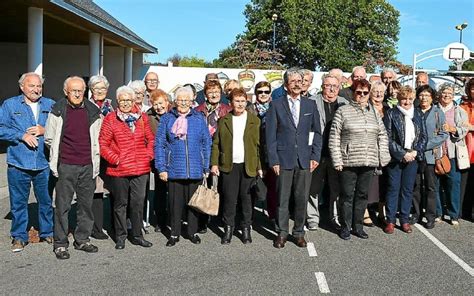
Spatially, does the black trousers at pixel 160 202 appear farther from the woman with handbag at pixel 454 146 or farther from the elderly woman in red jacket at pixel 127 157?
the woman with handbag at pixel 454 146

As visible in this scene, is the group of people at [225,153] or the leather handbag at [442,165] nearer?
the group of people at [225,153]

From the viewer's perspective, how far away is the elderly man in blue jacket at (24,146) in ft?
18.9

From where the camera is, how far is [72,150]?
225 inches

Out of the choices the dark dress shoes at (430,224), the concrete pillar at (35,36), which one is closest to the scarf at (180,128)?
the dark dress shoes at (430,224)

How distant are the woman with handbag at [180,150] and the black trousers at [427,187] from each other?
9.60 feet

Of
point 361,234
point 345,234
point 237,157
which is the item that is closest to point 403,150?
point 361,234

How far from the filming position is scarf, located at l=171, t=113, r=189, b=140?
20.2 feet

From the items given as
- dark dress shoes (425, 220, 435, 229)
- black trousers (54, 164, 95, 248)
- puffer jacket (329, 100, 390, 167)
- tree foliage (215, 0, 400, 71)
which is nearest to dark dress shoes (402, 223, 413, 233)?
dark dress shoes (425, 220, 435, 229)

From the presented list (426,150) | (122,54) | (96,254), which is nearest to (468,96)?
(426,150)

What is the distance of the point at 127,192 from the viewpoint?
20.2ft

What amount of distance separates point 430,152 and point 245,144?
259 cm

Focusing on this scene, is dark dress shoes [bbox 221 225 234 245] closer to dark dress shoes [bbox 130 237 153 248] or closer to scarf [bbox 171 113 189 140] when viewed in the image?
dark dress shoes [bbox 130 237 153 248]

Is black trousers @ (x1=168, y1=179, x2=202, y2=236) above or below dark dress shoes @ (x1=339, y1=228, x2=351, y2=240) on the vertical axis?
above

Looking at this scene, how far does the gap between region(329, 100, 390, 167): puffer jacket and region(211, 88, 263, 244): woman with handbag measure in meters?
0.94
